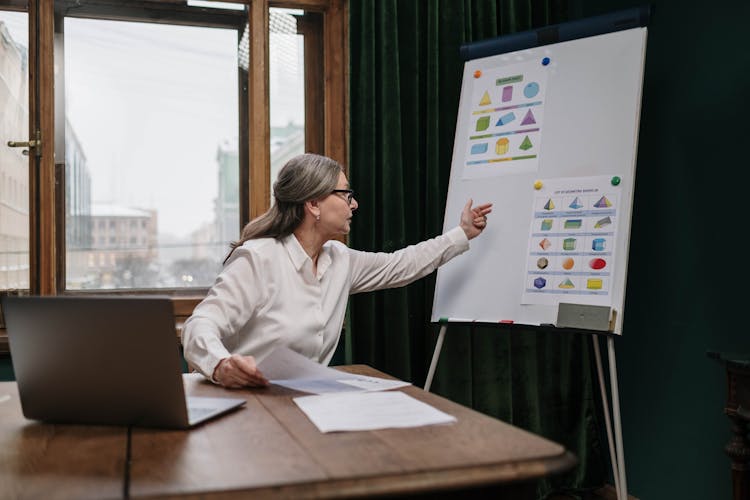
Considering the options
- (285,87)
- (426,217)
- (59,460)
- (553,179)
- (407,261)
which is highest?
(285,87)

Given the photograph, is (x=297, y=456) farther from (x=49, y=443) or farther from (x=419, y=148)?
(x=419, y=148)

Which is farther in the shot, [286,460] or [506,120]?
[506,120]

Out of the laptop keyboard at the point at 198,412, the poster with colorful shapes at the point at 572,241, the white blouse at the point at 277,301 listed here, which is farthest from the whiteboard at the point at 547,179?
the laptop keyboard at the point at 198,412

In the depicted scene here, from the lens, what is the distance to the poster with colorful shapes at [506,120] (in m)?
2.51

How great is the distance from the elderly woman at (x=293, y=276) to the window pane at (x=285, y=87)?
0.80 m

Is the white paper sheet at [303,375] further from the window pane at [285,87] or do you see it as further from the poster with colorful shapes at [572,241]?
the window pane at [285,87]

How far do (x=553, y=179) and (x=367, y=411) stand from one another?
1472mm

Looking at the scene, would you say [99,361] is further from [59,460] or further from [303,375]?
[303,375]

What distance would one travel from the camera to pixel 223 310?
186cm

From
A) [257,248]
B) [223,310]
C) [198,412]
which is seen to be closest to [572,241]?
[257,248]

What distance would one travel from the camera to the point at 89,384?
3.64 ft

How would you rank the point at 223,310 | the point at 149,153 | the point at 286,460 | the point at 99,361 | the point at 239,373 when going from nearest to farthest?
the point at 286,460, the point at 99,361, the point at 239,373, the point at 223,310, the point at 149,153

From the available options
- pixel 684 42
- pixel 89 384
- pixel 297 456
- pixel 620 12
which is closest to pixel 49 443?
pixel 89 384

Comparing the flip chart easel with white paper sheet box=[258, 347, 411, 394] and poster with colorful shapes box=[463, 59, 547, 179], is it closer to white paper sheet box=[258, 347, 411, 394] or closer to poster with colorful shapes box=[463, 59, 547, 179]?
poster with colorful shapes box=[463, 59, 547, 179]
